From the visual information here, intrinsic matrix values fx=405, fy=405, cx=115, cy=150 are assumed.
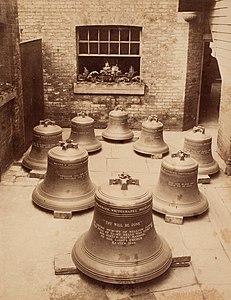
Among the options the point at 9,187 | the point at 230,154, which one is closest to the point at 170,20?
the point at 230,154

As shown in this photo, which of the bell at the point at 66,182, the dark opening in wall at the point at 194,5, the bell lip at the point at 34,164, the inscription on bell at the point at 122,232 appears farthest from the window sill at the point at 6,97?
the dark opening in wall at the point at 194,5

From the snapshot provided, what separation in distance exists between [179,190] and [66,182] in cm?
183

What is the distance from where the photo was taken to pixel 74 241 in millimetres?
5750

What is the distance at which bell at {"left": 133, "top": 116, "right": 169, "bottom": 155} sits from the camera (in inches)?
369

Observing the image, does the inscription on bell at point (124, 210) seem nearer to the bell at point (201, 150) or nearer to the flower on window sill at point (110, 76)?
the bell at point (201, 150)

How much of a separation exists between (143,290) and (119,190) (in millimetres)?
1201

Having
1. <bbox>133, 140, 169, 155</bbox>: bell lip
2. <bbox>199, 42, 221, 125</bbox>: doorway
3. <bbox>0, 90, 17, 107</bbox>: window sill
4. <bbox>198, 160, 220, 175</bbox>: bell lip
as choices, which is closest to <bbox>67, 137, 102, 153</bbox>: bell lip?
<bbox>133, 140, 169, 155</bbox>: bell lip

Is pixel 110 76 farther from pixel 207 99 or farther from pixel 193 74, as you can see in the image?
pixel 207 99

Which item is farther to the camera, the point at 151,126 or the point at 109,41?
the point at 109,41

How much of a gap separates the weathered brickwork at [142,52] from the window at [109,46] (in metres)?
0.28

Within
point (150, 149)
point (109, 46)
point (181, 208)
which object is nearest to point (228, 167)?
point (150, 149)

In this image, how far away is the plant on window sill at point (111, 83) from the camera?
37.0ft

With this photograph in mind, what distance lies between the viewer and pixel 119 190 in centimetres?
487

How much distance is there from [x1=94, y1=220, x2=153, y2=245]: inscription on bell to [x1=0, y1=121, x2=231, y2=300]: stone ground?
21.5 inches
